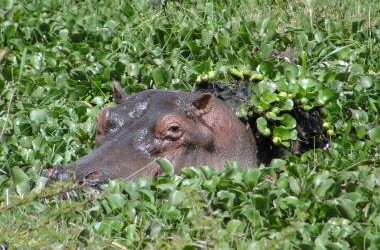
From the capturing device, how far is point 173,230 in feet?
14.8

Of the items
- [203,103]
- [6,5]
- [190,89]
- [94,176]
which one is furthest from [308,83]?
[6,5]

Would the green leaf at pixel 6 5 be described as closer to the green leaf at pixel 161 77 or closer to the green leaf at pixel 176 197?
the green leaf at pixel 161 77

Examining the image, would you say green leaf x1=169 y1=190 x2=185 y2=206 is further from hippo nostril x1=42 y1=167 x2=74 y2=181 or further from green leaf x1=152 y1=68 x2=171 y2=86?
green leaf x1=152 y1=68 x2=171 y2=86

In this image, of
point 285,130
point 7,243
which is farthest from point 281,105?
point 7,243

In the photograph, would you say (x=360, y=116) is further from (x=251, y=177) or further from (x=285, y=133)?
(x=251, y=177)

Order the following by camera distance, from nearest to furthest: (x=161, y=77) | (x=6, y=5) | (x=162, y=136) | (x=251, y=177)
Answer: (x=251, y=177), (x=162, y=136), (x=161, y=77), (x=6, y=5)

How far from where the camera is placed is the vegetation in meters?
4.44

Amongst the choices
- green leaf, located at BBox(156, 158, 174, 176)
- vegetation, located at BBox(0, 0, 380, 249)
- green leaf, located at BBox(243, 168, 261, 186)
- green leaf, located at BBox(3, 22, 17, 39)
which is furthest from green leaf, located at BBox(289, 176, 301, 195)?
green leaf, located at BBox(3, 22, 17, 39)

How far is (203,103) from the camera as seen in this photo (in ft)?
18.1

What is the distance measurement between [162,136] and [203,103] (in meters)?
0.32

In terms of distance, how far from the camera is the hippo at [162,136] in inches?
203

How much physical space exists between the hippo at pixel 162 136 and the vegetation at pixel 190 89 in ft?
0.51

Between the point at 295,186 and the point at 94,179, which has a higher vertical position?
the point at 295,186

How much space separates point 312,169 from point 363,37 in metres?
1.56
